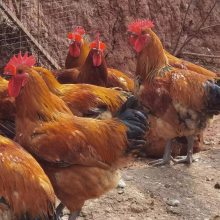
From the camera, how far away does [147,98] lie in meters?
6.54

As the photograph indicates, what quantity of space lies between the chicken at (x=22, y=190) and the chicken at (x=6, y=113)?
Result: 2.00 m

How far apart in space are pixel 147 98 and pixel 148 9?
4.48m

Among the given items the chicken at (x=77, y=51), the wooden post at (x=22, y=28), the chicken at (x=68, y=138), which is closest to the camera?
the chicken at (x=68, y=138)

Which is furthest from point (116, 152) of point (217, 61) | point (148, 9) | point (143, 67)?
point (217, 61)

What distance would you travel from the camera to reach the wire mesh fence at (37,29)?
8641 millimetres

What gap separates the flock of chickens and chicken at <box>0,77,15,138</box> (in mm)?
12

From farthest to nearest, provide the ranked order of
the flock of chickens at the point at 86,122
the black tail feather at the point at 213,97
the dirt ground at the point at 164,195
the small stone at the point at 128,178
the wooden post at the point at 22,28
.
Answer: the wooden post at the point at 22,28 → the black tail feather at the point at 213,97 → the small stone at the point at 128,178 → the dirt ground at the point at 164,195 → the flock of chickens at the point at 86,122

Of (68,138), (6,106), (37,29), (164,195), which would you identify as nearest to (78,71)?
(6,106)

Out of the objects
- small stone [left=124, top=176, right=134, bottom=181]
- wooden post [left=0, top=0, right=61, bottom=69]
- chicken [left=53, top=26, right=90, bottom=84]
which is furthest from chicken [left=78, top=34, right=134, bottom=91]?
wooden post [left=0, top=0, right=61, bottom=69]

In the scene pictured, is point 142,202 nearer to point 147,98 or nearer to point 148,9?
point 147,98

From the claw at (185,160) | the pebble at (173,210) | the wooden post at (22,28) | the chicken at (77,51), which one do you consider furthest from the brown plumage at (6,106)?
the wooden post at (22,28)

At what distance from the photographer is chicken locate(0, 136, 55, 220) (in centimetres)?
379

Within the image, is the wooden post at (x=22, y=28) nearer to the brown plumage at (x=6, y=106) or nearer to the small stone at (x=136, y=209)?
the brown plumage at (x=6, y=106)

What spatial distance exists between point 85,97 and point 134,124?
1.31m
